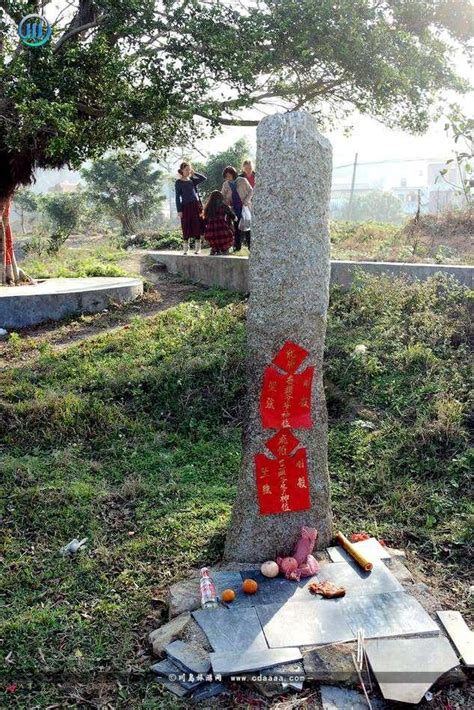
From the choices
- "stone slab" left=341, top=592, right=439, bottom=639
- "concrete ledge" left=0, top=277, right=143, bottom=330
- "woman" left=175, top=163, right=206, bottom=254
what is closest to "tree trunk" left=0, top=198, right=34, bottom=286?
"concrete ledge" left=0, top=277, right=143, bottom=330

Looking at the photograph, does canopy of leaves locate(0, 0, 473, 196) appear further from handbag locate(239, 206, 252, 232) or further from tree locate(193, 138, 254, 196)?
tree locate(193, 138, 254, 196)

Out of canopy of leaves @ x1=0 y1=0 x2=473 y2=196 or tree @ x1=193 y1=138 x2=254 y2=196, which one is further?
tree @ x1=193 y1=138 x2=254 y2=196

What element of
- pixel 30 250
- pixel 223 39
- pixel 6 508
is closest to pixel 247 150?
pixel 30 250

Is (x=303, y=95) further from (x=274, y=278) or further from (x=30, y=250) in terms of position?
(x=30, y=250)

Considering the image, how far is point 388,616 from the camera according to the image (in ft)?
10.3

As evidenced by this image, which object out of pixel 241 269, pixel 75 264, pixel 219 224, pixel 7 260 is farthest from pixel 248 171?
pixel 75 264

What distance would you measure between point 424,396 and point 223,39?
426 centimetres

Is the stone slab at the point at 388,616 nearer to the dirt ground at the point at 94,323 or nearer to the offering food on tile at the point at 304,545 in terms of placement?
the offering food on tile at the point at 304,545

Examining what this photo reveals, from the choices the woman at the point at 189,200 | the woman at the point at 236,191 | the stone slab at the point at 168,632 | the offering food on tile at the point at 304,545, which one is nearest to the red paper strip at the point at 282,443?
the offering food on tile at the point at 304,545

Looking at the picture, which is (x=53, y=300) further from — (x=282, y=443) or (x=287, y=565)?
(x=287, y=565)

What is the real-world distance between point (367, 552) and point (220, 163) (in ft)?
50.7

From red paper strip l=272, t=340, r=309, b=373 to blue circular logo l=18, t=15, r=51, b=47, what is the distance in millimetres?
4830

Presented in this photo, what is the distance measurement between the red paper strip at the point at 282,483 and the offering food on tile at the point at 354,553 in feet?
1.21

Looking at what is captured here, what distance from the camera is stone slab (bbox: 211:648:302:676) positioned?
280 cm
